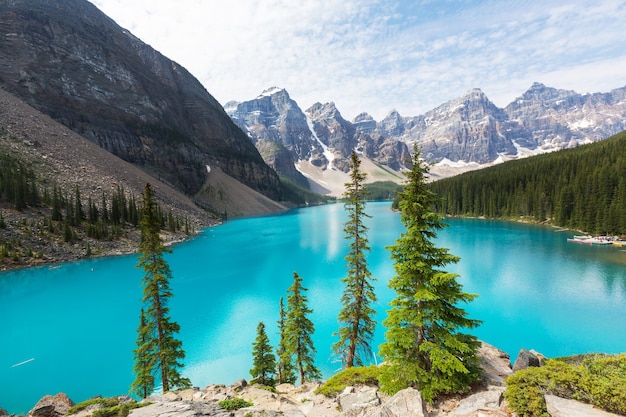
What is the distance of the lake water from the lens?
22.0 m

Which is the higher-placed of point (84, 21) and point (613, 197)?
point (84, 21)

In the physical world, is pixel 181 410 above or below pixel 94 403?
above

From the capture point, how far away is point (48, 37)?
11744cm

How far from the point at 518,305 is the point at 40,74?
15975 centimetres

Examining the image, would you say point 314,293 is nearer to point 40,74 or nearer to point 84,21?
point 40,74

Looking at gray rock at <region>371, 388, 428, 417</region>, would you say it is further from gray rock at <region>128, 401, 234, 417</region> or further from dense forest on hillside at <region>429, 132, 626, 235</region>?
dense forest on hillside at <region>429, 132, 626, 235</region>

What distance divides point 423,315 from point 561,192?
9474 cm

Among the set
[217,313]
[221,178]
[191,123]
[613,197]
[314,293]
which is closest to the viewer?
[217,313]

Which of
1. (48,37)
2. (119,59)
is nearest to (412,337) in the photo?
(48,37)

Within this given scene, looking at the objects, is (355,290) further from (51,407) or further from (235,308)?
(235,308)

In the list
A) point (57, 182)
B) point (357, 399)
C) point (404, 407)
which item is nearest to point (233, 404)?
point (357, 399)

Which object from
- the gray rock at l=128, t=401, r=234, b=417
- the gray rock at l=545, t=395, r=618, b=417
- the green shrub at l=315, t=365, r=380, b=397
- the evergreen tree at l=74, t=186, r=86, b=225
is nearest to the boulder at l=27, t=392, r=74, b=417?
the gray rock at l=128, t=401, r=234, b=417

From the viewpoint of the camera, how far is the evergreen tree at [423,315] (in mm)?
10273

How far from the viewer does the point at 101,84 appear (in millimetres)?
131500
